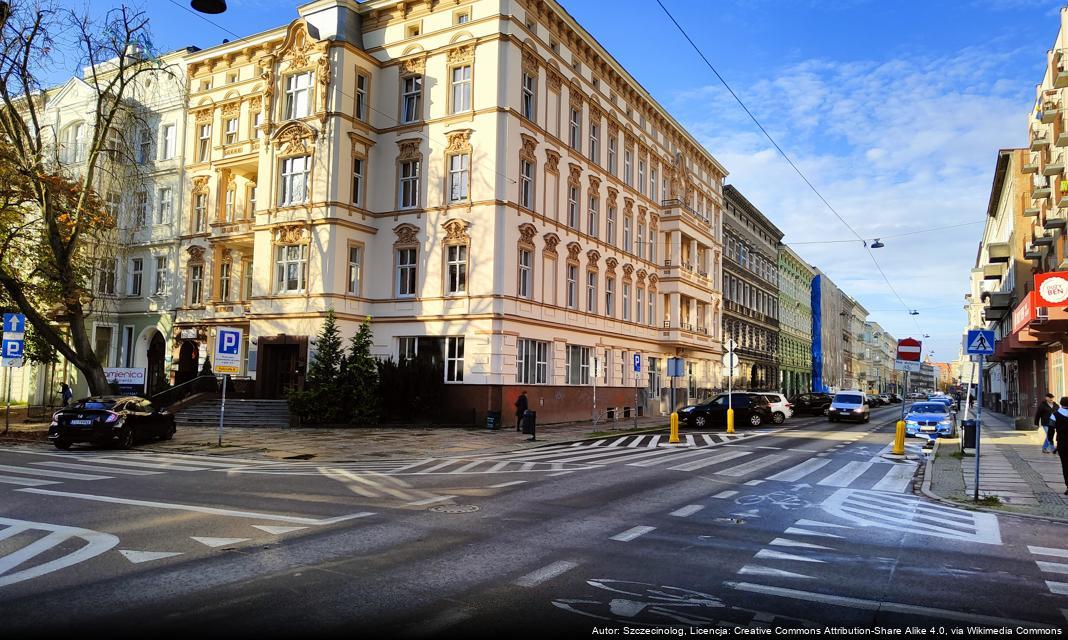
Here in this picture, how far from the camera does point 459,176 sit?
32062mm

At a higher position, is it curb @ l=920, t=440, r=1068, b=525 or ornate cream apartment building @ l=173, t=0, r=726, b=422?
ornate cream apartment building @ l=173, t=0, r=726, b=422

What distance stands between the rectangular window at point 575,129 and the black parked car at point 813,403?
1039 inches

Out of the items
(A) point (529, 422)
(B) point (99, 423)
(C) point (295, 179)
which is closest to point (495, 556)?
(B) point (99, 423)

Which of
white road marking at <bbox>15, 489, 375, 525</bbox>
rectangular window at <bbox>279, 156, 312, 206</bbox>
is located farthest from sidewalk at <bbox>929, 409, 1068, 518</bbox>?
rectangular window at <bbox>279, 156, 312, 206</bbox>

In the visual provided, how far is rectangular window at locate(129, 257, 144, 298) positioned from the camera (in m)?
41.9

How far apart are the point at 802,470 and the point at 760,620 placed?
12172 mm

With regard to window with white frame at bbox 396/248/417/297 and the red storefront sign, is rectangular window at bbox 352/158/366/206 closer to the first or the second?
window with white frame at bbox 396/248/417/297

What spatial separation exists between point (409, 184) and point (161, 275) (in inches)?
670

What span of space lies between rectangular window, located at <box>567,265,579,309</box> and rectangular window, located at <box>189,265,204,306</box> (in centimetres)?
1890

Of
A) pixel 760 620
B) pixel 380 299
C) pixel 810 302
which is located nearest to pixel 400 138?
pixel 380 299

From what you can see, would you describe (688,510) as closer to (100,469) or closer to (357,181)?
(100,469)

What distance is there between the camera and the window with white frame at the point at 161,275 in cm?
4075

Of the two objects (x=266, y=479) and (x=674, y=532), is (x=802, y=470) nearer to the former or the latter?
(x=674, y=532)

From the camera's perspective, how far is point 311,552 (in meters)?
7.68
